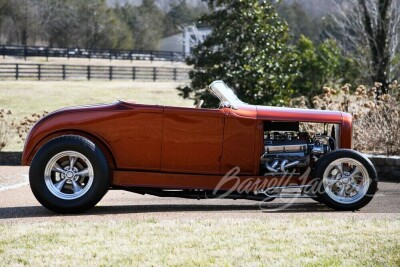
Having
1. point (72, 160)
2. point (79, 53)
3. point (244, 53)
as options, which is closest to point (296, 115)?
point (72, 160)

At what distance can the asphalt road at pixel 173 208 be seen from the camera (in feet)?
29.1

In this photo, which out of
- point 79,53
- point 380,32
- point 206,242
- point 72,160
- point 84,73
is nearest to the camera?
point 206,242

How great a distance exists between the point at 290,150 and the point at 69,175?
102 inches

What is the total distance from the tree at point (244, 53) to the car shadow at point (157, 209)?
10.9m

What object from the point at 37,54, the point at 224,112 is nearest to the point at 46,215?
the point at 224,112

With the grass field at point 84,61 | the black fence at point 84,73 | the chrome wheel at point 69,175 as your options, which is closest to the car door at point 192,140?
the chrome wheel at point 69,175

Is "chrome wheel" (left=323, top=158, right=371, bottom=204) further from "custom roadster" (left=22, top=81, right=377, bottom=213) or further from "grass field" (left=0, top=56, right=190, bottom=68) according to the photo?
"grass field" (left=0, top=56, right=190, bottom=68)

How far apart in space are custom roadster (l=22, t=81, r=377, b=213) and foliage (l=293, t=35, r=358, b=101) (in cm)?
1900

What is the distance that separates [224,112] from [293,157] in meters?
1.01

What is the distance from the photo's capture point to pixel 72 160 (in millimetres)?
9078

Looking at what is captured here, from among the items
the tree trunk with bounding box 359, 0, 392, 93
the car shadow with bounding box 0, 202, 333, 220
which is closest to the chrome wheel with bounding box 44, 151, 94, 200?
the car shadow with bounding box 0, 202, 333, 220

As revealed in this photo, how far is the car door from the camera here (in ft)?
30.1

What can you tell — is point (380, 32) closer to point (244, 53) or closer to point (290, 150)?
point (244, 53)
